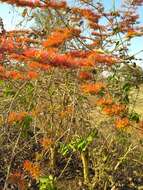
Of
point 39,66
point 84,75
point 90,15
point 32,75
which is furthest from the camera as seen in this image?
point 90,15

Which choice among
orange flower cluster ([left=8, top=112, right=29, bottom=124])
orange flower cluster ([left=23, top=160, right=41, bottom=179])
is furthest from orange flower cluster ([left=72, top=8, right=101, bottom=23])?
orange flower cluster ([left=23, top=160, right=41, bottom=179])

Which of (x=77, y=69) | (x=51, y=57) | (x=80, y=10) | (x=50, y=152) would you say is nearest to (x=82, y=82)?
(x=77, y=69)

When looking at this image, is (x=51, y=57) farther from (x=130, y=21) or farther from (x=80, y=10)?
(x=130, y=21)

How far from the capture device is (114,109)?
6.52m

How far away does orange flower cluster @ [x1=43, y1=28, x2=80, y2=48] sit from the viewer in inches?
272

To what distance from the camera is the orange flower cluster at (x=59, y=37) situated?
6914 mm

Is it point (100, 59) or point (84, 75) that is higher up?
point (100, 59)

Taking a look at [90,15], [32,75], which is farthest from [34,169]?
[90,15]

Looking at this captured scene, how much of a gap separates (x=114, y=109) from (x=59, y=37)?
116 cm

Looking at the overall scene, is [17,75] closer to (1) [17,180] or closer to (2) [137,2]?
(1) [17,180]

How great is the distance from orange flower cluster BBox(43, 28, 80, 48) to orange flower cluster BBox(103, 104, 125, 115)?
1.05 m

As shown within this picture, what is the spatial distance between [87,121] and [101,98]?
18.1 inches

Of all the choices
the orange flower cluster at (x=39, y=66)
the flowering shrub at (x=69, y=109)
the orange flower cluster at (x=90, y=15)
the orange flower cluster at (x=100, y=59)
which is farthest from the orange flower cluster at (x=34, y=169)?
the orange flower cluster at (x=90, y=15)

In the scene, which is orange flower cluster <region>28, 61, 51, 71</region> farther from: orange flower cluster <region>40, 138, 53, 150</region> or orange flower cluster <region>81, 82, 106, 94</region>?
orange flower cluster <region>40, 138, 53, 150</region>
